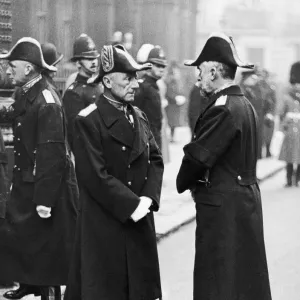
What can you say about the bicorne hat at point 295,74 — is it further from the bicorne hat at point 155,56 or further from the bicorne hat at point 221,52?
the bicorne hat at point 221,52

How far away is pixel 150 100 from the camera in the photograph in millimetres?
12148

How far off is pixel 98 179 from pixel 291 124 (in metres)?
10.7

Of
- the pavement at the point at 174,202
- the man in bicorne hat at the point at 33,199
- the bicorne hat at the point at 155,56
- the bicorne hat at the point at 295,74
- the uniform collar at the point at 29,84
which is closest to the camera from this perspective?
the man in bicorne hat at the point at 33,199

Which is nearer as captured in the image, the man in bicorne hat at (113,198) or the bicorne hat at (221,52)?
the man in bicorne hat at (113,198)

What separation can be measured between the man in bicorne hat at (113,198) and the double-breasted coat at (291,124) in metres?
10.1

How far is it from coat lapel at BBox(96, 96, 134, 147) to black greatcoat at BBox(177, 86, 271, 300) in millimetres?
375

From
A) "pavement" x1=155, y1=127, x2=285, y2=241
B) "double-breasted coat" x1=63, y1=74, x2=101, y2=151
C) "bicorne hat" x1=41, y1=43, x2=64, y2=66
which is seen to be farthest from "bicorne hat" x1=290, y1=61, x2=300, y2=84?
"bicorne hat" x1=41, y1=43, x2=64, y2=66

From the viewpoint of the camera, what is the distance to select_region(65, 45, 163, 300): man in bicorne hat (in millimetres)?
6160

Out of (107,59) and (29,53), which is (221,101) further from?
(29,53)

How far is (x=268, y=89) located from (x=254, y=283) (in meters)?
14.0

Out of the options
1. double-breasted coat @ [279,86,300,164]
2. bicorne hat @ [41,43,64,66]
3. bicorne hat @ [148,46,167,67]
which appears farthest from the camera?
double-breasted coat @ [279,86,300,164]

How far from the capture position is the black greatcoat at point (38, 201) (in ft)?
23.5

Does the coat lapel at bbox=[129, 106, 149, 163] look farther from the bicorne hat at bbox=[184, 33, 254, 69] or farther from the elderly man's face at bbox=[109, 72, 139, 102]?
the bicorne hat at bbox=[184, 33, 254, 69]

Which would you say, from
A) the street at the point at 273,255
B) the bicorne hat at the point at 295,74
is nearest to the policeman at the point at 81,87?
the street at the point at 273,255
